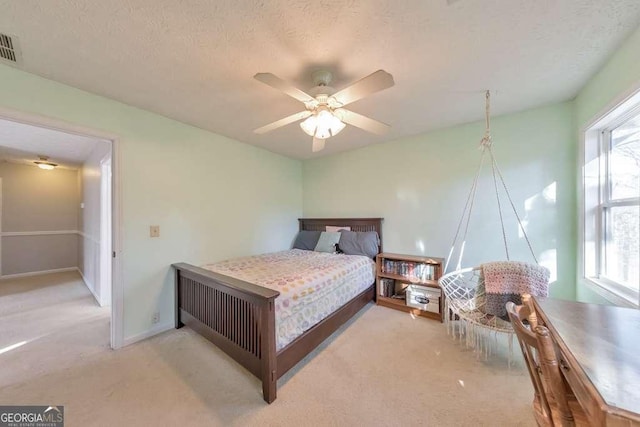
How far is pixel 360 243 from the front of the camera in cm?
337

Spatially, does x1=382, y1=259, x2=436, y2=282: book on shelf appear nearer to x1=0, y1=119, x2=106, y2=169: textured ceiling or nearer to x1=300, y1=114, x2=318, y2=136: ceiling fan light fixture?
x1=300, y1=114, x2=318, y2=136: ceiling fan light fixture

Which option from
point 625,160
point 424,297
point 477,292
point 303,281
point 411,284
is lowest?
point 424,297

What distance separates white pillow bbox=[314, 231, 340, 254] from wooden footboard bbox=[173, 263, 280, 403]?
1822 millimetres

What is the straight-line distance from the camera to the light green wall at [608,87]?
1.42 m

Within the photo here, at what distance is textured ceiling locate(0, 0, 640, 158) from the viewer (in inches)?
47.9

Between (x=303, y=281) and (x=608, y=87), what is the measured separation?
2763mm

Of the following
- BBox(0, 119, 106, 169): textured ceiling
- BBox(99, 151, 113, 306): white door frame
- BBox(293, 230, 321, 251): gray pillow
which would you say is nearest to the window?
BBox(293, 230, 321, 251): gray pillow

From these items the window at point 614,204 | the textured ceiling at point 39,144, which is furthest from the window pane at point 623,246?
the textured ceiling at point 39,144

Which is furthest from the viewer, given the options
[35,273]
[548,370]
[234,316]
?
[35,273]

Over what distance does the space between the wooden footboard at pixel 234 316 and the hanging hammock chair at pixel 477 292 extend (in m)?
1.66

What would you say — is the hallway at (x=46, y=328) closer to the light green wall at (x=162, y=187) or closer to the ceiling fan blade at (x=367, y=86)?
the light green wall at (x=162, y=187)

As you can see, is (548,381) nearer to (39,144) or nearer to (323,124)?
(323,124)

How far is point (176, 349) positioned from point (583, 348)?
2.76 metres

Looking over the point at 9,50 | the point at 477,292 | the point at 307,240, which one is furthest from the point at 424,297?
the point at 9,50
